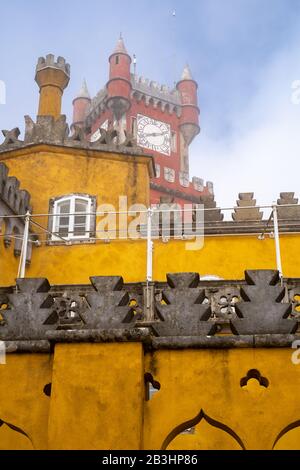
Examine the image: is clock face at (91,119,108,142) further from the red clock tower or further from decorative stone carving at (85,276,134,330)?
decorative stone carving at (85,276,134,330)

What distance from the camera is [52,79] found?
1962 cm

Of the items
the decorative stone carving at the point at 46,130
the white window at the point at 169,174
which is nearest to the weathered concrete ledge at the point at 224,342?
the decorative stone carving at the point at 46,130

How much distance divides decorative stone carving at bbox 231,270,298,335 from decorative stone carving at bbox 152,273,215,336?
1.02ft

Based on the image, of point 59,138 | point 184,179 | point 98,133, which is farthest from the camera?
point 98,133

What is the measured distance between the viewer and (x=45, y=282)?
6387 millimetres

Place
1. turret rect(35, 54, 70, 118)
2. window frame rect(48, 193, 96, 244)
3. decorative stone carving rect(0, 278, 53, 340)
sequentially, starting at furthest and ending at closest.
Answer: turret rect(35, 54, 70, 118) → window frame rect(48, 193, 96, 244) → decorative stone carving rect(0, 278, 53, 340)

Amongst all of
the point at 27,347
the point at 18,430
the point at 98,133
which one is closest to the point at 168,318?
the point at 27,347

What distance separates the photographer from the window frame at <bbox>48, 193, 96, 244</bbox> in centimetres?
1538

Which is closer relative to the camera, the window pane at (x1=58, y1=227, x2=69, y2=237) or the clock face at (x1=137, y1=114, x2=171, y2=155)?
the window pane at (x1=58, y1=227, x2=69, y2=237)

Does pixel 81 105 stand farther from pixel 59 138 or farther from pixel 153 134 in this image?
pixel 59 138

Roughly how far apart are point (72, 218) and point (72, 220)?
78 mm

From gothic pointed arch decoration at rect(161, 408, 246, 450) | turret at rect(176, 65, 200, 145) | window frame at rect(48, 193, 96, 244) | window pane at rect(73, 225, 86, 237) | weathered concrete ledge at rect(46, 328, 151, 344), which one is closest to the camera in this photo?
gothic pointed arch decoration at rect(161, 408, 246, 450)

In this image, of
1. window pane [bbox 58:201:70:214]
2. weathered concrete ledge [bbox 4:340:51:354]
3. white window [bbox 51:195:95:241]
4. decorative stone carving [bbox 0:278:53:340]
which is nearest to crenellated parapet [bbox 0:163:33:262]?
white window [bbox 51:195:95:241]

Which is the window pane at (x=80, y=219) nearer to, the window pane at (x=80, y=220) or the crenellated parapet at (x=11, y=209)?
the window pane at (x=80, y=220)
